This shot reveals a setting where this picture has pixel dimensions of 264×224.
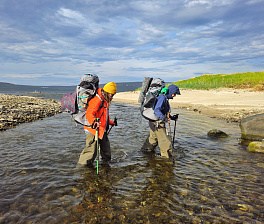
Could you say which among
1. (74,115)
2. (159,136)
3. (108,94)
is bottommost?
(159,136)

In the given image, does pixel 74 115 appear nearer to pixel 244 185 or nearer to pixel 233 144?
pixel 244 185

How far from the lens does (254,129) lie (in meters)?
13.0

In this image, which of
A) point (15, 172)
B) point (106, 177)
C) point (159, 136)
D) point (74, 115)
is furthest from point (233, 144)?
point (15, 172)

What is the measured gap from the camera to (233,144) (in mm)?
12445

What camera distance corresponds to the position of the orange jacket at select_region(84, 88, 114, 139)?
773 cm

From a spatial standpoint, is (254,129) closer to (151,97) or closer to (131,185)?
(151,97)

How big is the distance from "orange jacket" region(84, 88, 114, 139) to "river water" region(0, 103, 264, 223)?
1412 millimetres

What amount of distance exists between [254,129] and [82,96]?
936cm

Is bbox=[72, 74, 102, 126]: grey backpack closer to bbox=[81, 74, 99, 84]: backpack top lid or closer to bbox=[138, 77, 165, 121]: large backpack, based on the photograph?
bbox=[81, 74, 99, 84]: backpack top lid

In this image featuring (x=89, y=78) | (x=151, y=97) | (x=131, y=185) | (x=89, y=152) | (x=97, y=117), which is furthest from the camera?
(x=151, y=97)

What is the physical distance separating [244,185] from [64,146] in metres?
7.58

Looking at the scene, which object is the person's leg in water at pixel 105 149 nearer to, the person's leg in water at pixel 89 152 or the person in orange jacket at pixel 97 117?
the person in orange jacket at pixel 97 117

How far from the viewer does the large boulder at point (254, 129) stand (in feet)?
42.2

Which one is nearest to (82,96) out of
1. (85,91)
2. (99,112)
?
(85,91)
